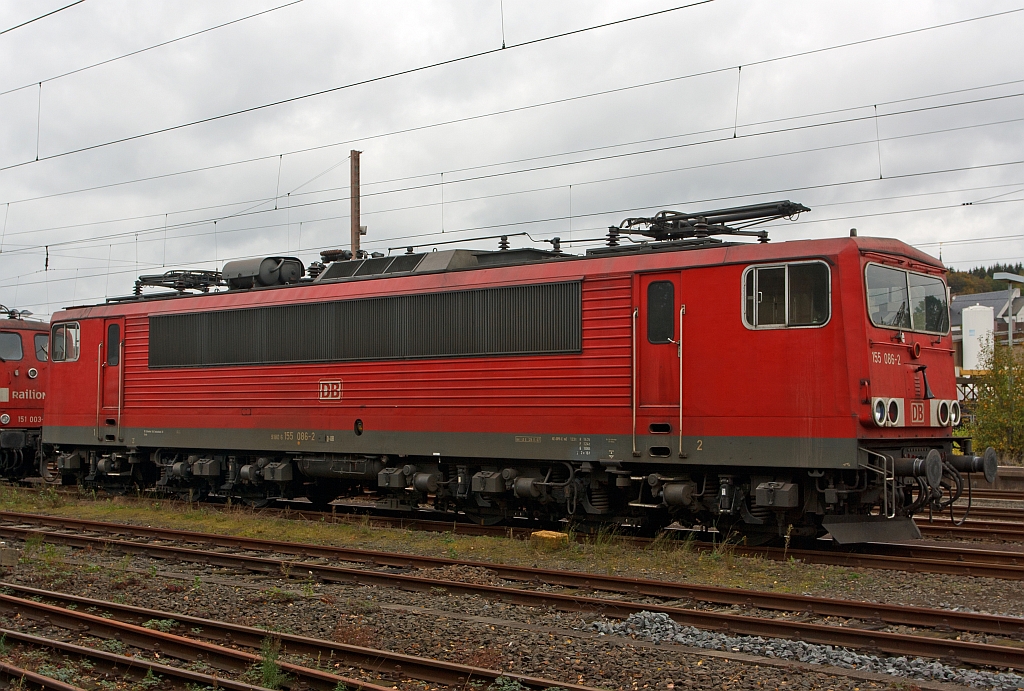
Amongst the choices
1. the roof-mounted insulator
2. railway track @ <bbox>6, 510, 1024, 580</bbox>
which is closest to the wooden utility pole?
the roof-mounted insulator

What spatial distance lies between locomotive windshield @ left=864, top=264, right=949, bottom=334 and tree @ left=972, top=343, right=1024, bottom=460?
1394 cm

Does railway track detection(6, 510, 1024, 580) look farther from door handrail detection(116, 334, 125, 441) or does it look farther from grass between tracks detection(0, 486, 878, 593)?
door handrail detection(116, 334, 125, 441)

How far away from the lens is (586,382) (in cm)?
1302

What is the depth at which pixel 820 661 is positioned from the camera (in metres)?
7.53

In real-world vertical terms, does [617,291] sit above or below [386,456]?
above

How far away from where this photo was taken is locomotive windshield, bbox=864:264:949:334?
1141cm

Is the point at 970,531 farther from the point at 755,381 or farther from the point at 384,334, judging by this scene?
the point at 384,334

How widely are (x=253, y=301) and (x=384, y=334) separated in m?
3.29

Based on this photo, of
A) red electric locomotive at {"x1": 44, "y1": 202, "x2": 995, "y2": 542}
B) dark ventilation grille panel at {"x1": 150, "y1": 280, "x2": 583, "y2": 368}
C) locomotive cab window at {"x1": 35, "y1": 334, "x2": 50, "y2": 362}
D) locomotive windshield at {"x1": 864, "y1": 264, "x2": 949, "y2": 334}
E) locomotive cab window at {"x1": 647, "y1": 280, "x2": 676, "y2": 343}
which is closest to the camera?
red electric locomotive at {"x1": 44, "y1": 202, "x2": 995, "y2": 542}

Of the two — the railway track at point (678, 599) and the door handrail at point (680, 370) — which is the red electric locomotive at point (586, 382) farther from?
the railway track at point (678, 599)

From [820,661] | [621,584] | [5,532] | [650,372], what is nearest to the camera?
[820,661]

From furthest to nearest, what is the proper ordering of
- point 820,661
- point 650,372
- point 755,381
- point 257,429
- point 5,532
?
1. point 257,429
2. point 5,532
3. point 650,372
4. point 755,381
5. point 820,661

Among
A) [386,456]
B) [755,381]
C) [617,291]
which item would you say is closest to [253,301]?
[386,456]

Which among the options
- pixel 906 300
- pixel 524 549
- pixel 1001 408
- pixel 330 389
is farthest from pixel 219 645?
pixel 1001 408
